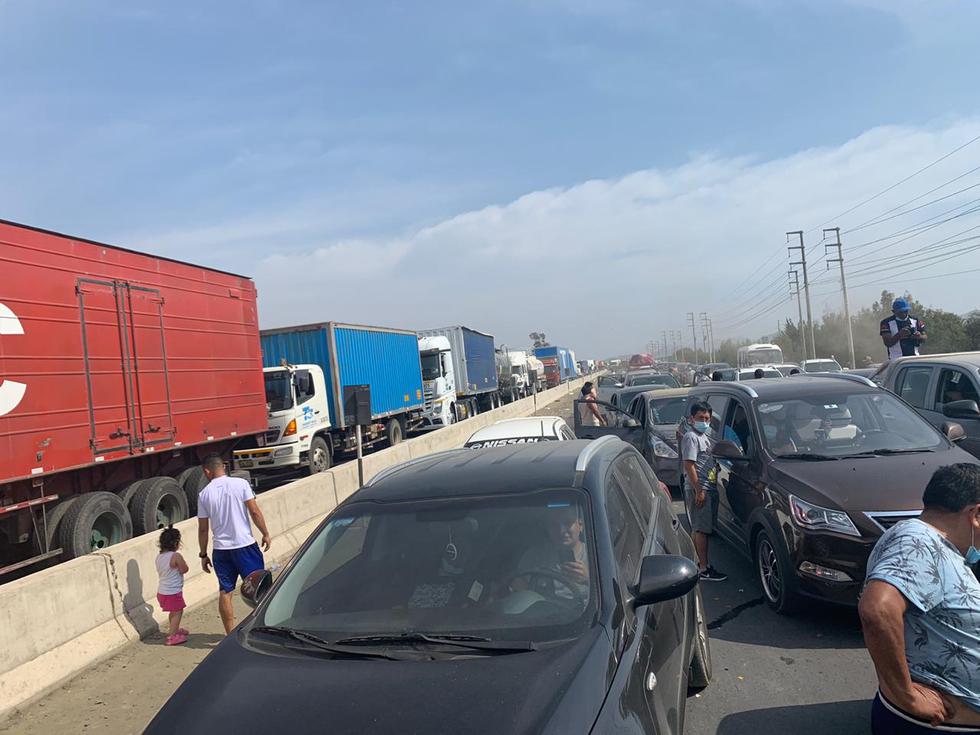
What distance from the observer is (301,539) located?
960cm

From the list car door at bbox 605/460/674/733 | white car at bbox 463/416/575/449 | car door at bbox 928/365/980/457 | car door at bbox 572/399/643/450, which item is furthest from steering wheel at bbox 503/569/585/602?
car door at bbox 928/365/980/457

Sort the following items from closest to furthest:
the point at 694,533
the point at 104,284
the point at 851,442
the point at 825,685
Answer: the point at 825,685, the point at 851,442, the point at 694,533, the point at 104,284

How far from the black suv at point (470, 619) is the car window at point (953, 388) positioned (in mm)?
5732

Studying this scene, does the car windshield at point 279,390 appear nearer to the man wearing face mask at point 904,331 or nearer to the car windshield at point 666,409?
the car windshield at point 666,409

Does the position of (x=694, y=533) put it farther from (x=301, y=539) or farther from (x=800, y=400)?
(x=301, y=539)

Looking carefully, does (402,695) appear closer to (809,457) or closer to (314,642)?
(314,642)

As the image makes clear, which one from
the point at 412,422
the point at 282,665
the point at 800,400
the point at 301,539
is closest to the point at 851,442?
the point at 800,400

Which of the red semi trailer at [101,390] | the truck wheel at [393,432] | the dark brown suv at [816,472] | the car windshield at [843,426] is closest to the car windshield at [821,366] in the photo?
the truck wheel at [393,432]

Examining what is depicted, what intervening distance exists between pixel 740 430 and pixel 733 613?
5.88 ft

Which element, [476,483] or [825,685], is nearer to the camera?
[476,483]

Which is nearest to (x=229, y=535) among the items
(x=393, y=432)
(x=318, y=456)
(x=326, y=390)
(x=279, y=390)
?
(x=279, y=390)

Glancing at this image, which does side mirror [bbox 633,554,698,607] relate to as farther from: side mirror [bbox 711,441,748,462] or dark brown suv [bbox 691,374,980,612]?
side mirror [bbox 711,441,748,462]

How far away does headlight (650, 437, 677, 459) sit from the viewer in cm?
1117

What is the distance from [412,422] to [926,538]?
24832 millimetres
